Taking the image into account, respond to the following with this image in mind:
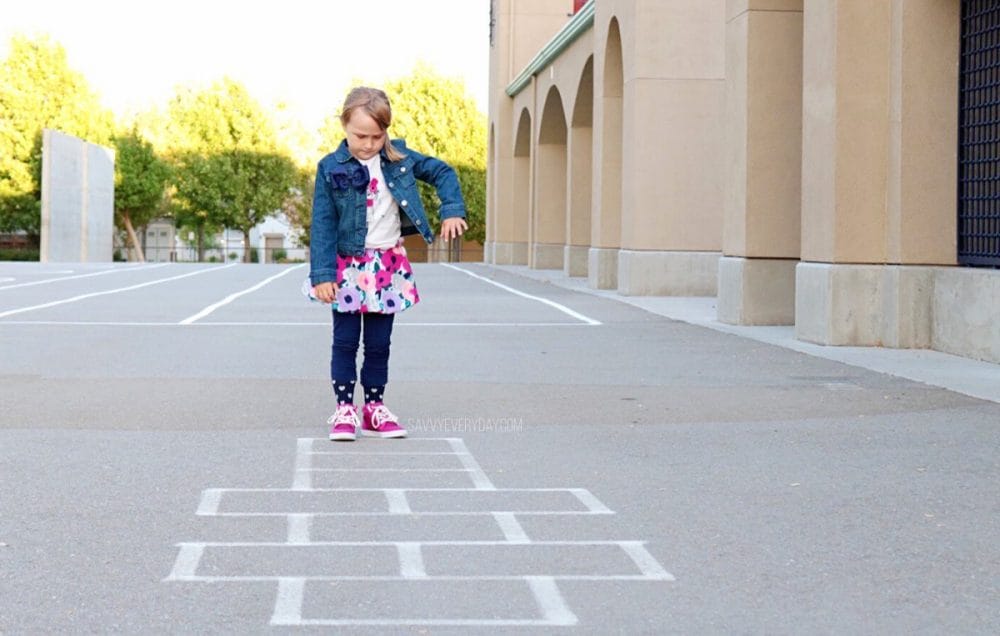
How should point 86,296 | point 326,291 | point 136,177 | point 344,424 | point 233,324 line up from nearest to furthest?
point 326,291
point 344,424
point 233,324
point 86,296
point 136,177

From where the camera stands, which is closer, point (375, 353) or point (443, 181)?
point (443, 181)

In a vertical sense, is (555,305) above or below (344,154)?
below

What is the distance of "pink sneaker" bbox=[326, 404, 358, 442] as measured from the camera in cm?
746

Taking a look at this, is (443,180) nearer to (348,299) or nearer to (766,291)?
(348,299)

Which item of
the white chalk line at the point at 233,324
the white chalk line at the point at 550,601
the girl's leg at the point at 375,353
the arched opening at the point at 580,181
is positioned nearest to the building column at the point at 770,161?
the white chalk line at the point at 233,324

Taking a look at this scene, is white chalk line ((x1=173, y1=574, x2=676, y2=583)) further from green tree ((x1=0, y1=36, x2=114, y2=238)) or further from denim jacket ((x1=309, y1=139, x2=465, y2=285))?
green tree ((x1=0, y1=36, x2=114, y2=238))

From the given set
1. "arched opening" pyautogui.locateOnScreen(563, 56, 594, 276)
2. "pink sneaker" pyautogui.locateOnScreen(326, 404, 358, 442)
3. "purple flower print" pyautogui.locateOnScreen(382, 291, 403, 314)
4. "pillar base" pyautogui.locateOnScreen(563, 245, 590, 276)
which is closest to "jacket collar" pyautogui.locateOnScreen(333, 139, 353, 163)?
"purple flower print" pyautogui.locateOnScreen(382, 291, 403, 314)

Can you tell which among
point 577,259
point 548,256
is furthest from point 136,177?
point 577,259

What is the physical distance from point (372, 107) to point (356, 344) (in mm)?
1177

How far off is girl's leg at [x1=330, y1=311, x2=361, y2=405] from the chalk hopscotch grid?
37.8 inches

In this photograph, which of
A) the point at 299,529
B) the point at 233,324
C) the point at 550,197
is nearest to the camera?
the point at 299,529

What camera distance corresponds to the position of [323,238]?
294 inches

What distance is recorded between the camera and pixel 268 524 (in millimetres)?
5375

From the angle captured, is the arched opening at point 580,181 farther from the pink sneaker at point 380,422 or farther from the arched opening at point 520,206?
the pink sneaker at point 380,422
